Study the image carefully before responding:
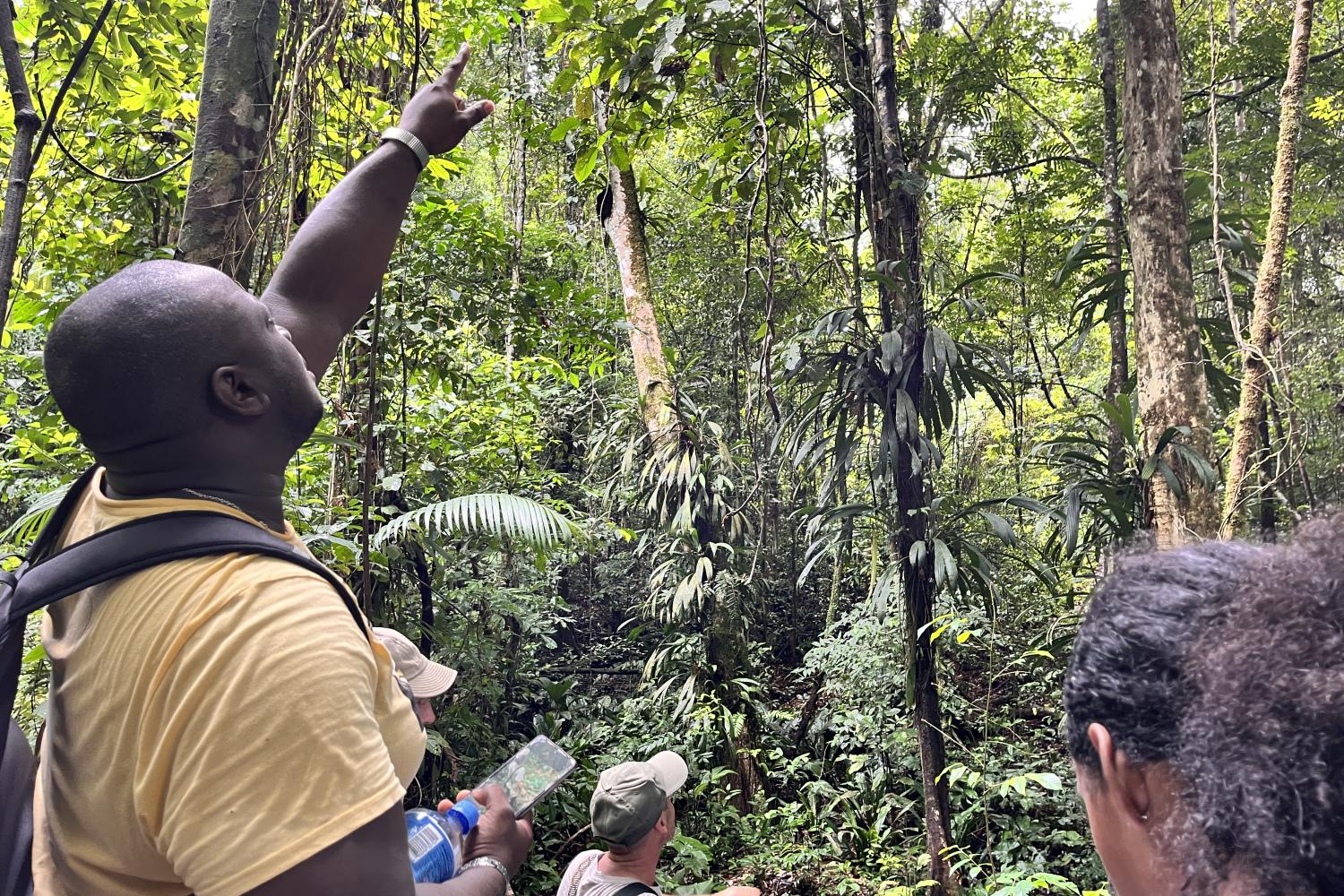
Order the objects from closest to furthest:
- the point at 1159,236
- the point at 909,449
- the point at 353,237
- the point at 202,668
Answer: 1. the point at 202,668
2. the point at 353,237
3. the point at 1159,236
4. the point at 909,449

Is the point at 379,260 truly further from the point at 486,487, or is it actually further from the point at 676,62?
the point at 486,487

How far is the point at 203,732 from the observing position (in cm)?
76

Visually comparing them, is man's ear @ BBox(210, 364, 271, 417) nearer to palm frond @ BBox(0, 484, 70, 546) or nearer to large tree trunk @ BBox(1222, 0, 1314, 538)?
palm frond @ BBox(0, 484, 70, 546)

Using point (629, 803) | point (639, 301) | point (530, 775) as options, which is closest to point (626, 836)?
point (629, 803)

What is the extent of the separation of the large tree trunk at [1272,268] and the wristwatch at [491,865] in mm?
2567

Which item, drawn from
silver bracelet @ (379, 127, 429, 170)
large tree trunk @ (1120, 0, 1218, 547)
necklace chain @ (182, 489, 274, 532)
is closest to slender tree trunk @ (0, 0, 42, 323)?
silver bracelet @ (379, 127, 429, 170)

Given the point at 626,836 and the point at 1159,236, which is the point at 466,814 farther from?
the point at 1159,236

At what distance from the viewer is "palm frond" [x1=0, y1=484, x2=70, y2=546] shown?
2639 mm

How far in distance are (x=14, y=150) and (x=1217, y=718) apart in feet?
6.30

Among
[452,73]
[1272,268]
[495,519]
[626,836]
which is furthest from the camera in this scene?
[495,519]

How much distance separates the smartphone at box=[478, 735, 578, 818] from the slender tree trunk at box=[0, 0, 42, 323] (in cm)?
121

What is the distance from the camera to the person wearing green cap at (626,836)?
2.61 m

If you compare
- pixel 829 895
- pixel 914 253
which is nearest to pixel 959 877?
pixel 829 895

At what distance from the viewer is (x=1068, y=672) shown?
827 millimetres
